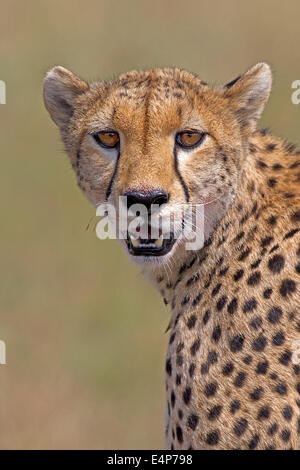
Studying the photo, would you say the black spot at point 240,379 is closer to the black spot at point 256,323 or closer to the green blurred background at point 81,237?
the black spot at point 256,323

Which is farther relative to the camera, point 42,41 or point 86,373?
point 42,41

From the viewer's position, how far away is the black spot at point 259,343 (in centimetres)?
486

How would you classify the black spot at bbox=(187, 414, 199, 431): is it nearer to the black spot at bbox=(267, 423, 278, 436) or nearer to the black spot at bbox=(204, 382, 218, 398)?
the black spot at bbox=(204, 382, 218, 398)

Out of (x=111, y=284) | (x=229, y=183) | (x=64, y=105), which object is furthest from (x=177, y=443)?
(x=111, y=284)

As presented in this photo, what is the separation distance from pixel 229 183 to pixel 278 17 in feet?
29.9

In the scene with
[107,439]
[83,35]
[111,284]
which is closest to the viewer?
[107,439]

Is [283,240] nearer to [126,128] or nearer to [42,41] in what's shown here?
[126,128]

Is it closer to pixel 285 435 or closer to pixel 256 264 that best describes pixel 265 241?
pixel 256 264

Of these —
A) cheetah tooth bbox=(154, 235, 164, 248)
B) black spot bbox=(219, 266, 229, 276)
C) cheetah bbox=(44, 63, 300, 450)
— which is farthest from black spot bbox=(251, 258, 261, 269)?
cheetah tooth bbox=(154, 235, 164, 248)

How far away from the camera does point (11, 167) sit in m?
11.6

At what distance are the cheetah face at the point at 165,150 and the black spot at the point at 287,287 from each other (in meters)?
0.36

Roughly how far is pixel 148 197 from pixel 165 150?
21 cm

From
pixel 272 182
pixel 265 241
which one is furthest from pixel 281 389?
pixel 272 182

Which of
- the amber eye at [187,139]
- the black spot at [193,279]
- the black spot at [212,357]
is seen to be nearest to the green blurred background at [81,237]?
the amber eye at [187,139]
